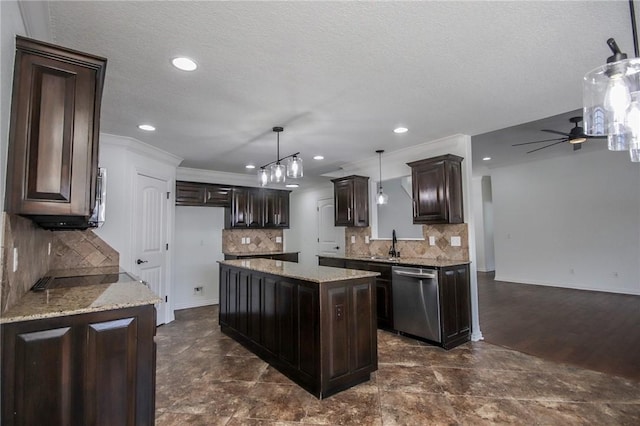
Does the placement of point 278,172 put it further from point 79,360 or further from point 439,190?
point 79,360

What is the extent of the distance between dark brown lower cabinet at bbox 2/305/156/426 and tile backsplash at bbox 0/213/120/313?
9.0 inches

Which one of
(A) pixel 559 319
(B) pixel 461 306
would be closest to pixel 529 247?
(A) pixel 559 319

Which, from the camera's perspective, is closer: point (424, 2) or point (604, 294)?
point (424, 2)

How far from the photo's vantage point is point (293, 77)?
2432 mm

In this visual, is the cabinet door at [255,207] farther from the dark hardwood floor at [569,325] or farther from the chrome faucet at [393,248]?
the dark hardwood floor at [569,325]

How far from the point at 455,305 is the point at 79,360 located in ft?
11.6

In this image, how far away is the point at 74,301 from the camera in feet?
5.48

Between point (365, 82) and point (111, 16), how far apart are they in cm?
173

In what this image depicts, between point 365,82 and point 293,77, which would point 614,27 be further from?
point 293,77

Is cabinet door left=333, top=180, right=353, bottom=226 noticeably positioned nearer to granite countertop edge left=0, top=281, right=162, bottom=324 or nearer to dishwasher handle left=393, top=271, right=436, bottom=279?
dishwasher handle left=393, top=271, right=436, bottom=279

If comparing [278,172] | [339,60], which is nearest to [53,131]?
[339,60]

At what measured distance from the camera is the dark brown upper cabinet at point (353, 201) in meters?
5.21

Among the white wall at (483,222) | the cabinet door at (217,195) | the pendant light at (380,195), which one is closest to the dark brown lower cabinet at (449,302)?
the pendant light at (380,195)

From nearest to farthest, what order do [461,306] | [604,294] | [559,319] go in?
[461,306] < [559,319] < [604,294]
